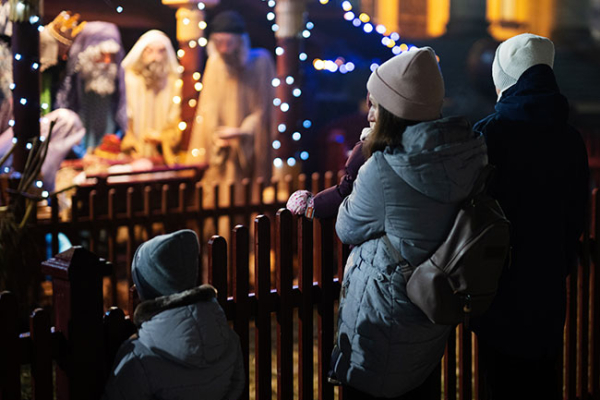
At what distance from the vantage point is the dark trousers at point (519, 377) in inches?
145

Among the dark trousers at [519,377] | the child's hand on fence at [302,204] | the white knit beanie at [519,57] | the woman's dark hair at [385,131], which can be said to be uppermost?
the white knit beanie at [519,57]

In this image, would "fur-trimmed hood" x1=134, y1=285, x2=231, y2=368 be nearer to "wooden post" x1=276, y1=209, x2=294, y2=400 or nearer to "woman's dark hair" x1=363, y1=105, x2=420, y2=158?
"woman's dark hair" x1=363, y1=105, x2=420, y2=158

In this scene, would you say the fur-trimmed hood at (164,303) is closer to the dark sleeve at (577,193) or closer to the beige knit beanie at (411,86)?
the beige knit beanie at (411,86)

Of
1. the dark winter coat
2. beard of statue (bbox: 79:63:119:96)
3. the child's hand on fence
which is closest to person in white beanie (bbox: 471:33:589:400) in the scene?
the dark winter coat

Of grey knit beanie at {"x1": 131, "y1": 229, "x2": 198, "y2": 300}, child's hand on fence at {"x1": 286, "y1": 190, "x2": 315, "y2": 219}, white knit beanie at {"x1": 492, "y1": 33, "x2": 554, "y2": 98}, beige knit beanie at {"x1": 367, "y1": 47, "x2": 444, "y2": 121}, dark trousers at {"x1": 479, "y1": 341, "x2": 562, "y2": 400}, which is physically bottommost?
dark trousers at {"x1": 479, "y1": 341, "x2": 562, "y2": 400}

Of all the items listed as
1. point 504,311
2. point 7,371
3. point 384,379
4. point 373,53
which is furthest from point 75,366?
point 373,53

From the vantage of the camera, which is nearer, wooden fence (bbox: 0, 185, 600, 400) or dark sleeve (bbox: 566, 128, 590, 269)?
wooden fence (bbox: 0, 185, 600, 400)

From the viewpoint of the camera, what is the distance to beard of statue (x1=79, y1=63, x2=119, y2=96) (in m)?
8.66

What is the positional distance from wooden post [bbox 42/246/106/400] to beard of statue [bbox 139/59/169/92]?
607 centimetres

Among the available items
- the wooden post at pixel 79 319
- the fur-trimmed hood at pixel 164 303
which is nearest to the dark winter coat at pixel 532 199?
the fur-trimmed hood at pixel 164 303

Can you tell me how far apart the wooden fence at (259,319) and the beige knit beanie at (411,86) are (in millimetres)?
892

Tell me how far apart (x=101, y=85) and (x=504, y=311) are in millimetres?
6085

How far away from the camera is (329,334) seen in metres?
4.12

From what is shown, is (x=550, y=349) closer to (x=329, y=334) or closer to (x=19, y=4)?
(x=329, y=334)
